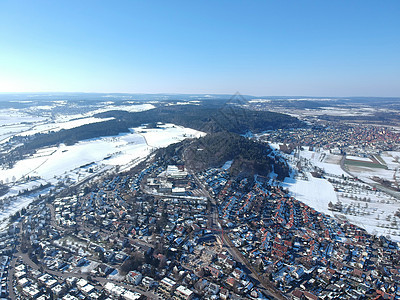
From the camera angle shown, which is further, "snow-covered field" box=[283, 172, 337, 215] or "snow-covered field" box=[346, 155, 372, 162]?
"snow-covered field" box=[346, 155, 372, 162]

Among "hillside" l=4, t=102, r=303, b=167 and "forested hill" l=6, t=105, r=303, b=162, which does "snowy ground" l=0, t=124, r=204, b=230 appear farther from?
"forested hill" l=6, t=105, r=303, b=162

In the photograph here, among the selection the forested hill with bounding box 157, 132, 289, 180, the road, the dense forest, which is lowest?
the road

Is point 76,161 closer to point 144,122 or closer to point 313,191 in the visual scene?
point 313,191

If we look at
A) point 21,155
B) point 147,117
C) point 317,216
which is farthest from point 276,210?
point 147,117

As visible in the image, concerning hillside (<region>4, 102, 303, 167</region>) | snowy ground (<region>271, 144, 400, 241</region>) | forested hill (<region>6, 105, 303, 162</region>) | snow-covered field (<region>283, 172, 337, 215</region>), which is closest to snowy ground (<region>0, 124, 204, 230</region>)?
hillside (<region>4, 102, 303, 167</region>)

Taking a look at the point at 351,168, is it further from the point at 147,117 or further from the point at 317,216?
the point at 147,117

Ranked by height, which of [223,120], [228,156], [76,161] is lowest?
[76,161]

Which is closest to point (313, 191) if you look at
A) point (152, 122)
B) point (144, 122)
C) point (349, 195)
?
point (349, 195)

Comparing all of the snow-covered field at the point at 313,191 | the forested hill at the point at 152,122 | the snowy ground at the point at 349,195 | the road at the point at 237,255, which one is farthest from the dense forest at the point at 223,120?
the road at the point at 237,255

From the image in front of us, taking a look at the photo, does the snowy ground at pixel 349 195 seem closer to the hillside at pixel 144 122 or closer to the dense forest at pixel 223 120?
the hillside at pixel 144 122
